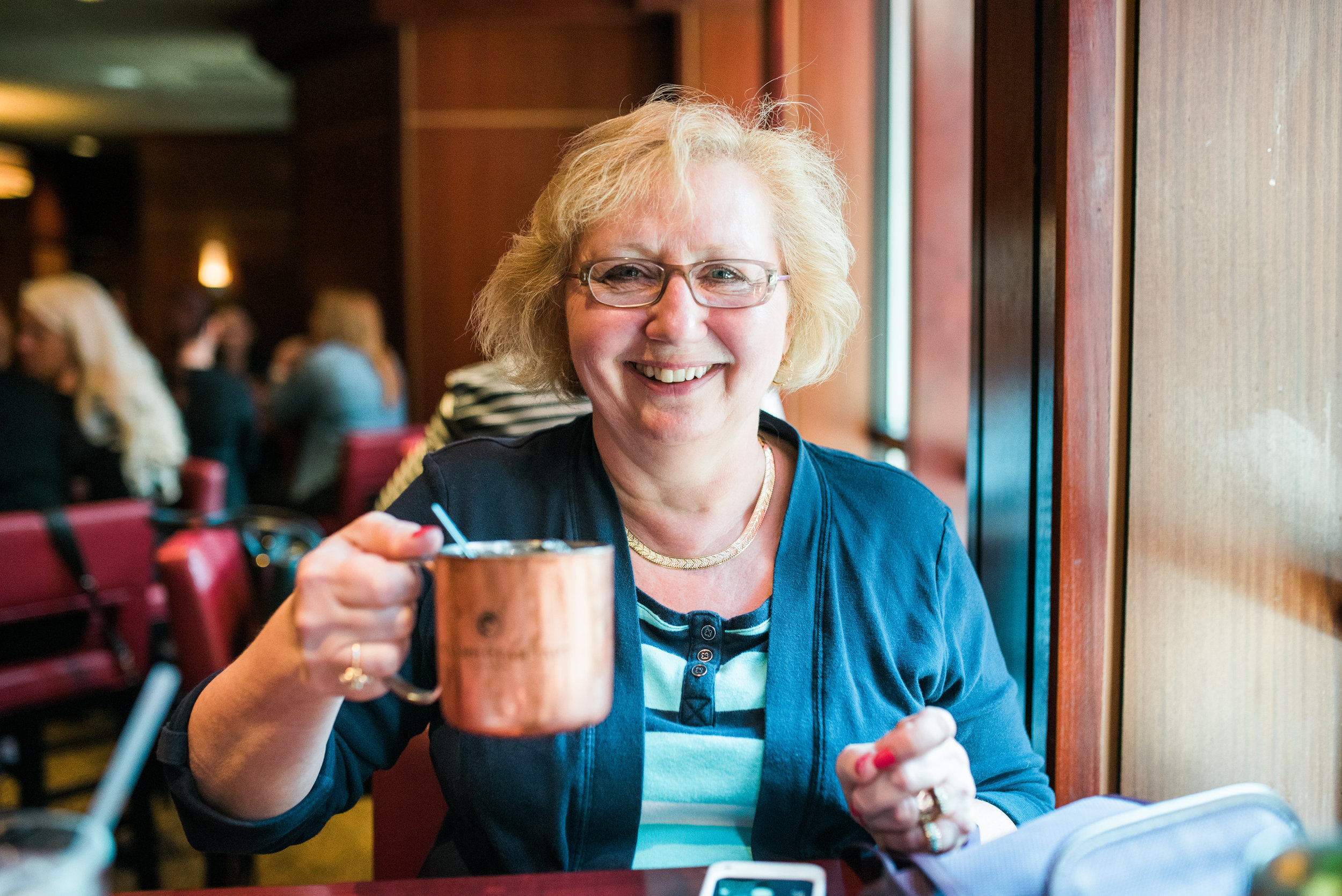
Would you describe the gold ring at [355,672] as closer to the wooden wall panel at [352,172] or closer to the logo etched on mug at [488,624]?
the logo etched on mug at [488,624]

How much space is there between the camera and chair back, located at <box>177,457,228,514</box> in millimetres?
3447

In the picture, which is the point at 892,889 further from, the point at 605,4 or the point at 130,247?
the point at 130,247

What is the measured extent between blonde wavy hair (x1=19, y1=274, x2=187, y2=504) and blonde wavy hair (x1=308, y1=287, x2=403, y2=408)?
139 centimetres

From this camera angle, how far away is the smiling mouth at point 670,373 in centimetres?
121

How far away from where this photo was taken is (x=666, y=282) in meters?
1.21

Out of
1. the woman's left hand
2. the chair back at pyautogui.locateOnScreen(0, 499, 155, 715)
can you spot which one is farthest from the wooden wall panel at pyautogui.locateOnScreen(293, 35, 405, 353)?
the woman's left hand

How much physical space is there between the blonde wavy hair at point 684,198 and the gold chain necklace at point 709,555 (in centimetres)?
28

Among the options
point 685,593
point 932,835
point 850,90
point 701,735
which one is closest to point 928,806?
point 932,835

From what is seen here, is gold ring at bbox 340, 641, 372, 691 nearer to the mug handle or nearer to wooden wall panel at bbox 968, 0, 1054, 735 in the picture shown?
A: the mug handle

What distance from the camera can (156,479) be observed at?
4109mm

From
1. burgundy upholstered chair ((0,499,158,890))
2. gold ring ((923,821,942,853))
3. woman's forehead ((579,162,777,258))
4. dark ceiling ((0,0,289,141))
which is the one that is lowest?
burgundy upholstered chair ((0,499,158,890))

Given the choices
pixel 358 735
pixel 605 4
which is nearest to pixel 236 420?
pixel 605 4

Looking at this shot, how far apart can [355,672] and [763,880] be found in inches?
15.8

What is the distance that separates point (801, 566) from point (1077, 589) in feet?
1.15
